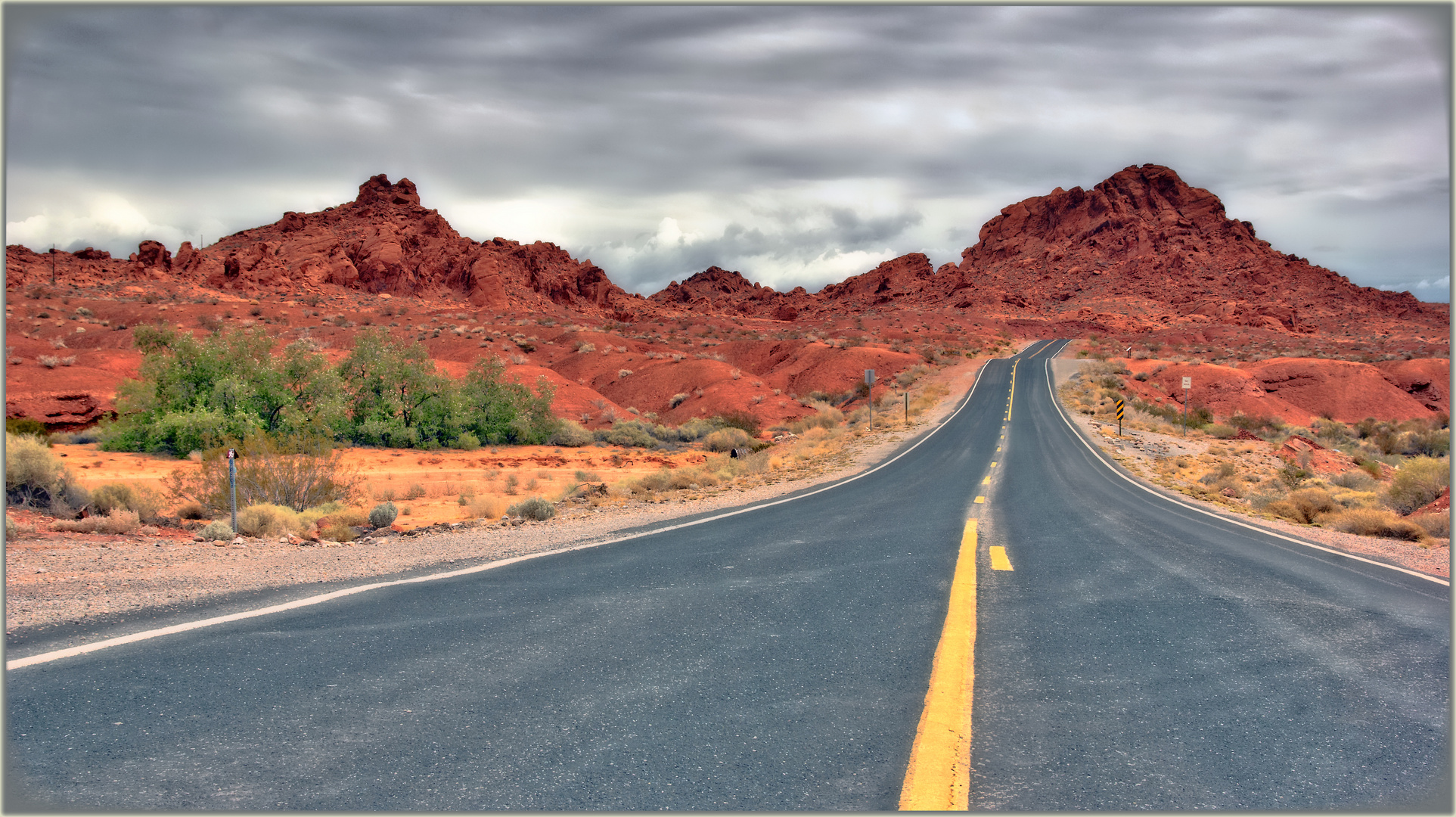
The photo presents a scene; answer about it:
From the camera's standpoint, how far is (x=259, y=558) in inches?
305

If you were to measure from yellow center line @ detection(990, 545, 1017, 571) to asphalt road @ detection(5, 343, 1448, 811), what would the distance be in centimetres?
28

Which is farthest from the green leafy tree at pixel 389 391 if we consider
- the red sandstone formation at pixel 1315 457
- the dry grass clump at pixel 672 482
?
the red sandstone formation at pixel 1315 457

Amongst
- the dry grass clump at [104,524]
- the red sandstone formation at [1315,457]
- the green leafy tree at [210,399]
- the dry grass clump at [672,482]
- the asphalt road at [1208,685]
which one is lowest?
the red sandstone formation at [1315,457]

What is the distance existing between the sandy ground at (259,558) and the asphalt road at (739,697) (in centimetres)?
105

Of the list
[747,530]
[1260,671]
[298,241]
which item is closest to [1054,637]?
[1260,671]

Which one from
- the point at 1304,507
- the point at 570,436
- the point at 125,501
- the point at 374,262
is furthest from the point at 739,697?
the point at 374,262

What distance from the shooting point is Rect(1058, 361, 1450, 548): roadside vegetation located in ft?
45.0

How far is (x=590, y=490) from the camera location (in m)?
16.4

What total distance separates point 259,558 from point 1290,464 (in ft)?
99.5

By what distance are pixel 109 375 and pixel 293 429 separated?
17.3m

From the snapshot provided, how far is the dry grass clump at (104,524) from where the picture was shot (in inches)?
390

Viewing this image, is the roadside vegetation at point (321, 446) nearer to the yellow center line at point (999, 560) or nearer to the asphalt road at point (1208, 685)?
the yellow center line at point (999, 560)

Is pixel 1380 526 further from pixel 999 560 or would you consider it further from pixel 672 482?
pixel 672 482

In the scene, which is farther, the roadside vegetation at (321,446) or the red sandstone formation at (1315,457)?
the red sandstone formation at (1315,457)
